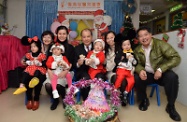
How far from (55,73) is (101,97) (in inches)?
27.8

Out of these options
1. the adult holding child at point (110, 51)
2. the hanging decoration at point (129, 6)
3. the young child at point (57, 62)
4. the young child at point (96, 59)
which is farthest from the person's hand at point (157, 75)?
the hanging decoration at point (129, 6)

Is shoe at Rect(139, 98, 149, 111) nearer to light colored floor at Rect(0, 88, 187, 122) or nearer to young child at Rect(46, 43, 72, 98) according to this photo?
light colored floor at Rect(0, 88, 187, 122)

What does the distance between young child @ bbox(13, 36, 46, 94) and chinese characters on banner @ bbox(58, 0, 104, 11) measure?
2.49 m

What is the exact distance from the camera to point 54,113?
2.17m

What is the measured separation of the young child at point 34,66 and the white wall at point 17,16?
2.60 metres

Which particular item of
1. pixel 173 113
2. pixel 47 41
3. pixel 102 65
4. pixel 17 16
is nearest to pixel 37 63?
pixel 47 41

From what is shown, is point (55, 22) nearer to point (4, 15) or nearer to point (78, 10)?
point (78, 10)

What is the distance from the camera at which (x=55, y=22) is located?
4516mm

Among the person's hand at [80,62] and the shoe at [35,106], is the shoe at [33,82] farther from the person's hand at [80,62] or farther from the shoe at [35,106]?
the person's hand at [80,62]

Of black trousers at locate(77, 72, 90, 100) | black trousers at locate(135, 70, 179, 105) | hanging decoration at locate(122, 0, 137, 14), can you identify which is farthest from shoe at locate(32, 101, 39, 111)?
hanging decoration at locate(122, 0, 137, 14)

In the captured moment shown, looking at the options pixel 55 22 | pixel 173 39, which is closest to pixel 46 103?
pixel 173 39

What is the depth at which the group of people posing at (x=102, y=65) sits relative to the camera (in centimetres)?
222

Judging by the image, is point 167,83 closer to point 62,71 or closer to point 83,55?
point 83,55

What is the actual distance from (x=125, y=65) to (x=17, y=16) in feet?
12.2
